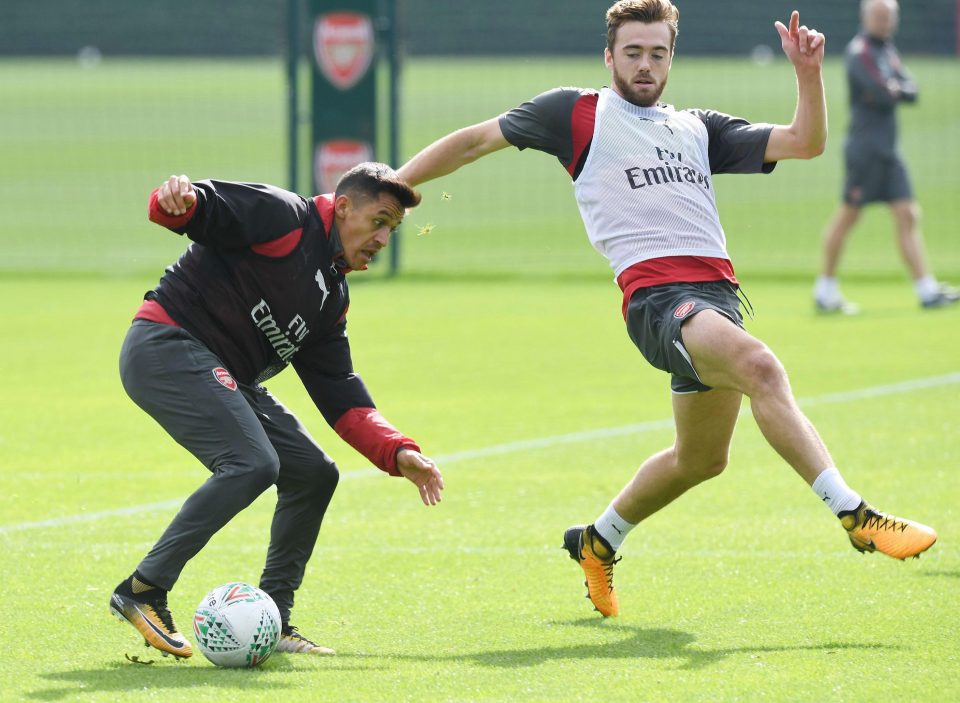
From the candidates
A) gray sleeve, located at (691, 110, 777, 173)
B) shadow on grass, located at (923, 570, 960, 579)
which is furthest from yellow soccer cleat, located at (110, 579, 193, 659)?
shadow on grass, located at (923, 570, 960, 579)

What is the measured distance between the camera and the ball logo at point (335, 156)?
18.1 m

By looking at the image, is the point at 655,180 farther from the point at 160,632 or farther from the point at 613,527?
the point at 160,632

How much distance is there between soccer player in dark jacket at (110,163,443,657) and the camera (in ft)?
18.2

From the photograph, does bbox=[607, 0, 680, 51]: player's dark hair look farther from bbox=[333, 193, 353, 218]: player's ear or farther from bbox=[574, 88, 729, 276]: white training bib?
bbox=[333, 193, 353, 218]: player's ear

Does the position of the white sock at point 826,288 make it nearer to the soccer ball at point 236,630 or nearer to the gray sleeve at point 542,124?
the gray sleeve at point 542,124

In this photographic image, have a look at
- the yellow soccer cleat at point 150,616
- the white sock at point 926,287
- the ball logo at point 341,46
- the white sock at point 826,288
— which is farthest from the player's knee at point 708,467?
the ball logo at point 341,46

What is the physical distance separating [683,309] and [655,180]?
640 millimetres

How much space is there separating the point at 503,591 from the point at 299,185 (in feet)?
40.9

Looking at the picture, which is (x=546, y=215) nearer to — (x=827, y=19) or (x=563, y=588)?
(x=827, y=19)

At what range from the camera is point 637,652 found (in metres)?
5.77

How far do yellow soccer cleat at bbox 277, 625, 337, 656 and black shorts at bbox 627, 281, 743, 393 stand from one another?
161cm

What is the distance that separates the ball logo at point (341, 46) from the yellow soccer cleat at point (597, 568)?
12159 mm

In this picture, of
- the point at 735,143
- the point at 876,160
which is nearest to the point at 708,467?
the point at 735,143

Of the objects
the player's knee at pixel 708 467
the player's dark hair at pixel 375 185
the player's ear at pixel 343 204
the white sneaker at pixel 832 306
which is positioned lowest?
the white sneaker at pixel 832 306
